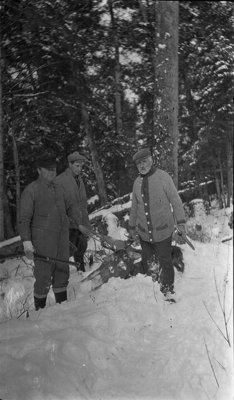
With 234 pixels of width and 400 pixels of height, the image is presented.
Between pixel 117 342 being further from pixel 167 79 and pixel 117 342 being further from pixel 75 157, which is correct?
pixel 167 79

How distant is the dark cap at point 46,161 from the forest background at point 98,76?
0.58 feet

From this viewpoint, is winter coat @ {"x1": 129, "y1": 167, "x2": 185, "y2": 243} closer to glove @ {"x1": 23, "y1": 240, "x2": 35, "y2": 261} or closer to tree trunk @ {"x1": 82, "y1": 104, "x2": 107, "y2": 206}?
tree trunk @ {"x1": 82, "y1": 104, "x2": 107, "y2": 206}

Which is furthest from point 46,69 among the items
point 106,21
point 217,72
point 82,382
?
point 82,382

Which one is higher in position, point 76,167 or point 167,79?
point 167,79

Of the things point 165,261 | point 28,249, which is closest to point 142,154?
point 165,261

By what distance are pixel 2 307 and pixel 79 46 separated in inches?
137

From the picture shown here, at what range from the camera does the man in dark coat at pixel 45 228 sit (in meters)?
4.09

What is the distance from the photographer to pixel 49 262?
4.31m

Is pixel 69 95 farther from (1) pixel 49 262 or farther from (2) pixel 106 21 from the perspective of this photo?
(1) pixel 49 262

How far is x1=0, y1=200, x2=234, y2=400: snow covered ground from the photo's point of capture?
8.81 feet

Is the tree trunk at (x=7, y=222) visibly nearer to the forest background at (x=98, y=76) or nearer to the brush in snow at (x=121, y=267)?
the forest background at (x=98, y=76)

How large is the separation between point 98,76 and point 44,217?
8.88 feet

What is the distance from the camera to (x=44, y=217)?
4238 mm

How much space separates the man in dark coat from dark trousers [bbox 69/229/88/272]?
0.60 meters
